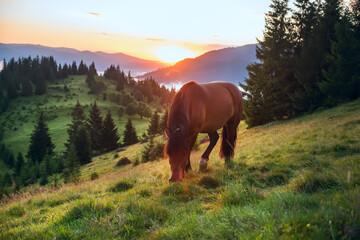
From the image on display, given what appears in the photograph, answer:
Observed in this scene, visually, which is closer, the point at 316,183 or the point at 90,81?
the point at 316,183

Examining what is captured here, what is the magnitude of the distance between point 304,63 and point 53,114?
389 feet

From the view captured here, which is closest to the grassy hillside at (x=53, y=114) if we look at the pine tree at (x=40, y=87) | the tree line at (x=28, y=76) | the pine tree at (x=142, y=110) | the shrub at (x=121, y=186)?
the pine tree at (x=142, y=110)

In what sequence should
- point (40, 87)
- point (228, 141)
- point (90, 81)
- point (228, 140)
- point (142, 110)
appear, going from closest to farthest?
point (228, 141) < point (228, 140) < point (142, 110) < point (40, 87) < point (90, 81)

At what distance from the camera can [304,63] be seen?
3306cm

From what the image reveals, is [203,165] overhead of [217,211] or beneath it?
beneath

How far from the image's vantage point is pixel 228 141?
9.02 m

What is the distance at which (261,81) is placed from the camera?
115 feet

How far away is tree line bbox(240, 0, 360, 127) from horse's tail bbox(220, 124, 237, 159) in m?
27.1

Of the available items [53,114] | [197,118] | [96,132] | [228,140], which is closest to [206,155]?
[228,140]

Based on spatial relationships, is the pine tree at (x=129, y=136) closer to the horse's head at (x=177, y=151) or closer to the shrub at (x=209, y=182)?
the horse's head at (x=177, y=151)

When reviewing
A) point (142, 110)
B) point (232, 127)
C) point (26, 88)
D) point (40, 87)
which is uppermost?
point (232, 127)

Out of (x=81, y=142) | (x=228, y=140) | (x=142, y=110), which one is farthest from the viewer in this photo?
(x=142, y=110)

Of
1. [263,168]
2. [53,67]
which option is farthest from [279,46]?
[53,67]

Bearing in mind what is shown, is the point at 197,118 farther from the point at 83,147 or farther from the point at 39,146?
the point at 39,146
